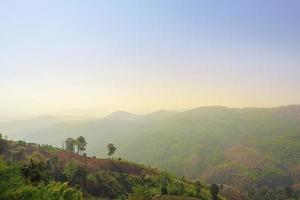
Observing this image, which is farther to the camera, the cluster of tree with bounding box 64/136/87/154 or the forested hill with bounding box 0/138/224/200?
the cluster of tree with bounding box 64/136/87/154

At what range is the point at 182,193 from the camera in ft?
352

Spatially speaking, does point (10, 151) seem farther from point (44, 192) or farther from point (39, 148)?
point (44, 192)

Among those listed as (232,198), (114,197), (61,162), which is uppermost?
(61,162)

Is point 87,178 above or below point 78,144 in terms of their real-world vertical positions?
below

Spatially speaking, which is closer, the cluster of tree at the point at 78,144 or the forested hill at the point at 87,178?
the forested hill at the point at 87,178

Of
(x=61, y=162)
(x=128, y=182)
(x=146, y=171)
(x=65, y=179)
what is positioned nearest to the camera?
(x=65, y=179)

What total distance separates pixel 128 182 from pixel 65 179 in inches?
941

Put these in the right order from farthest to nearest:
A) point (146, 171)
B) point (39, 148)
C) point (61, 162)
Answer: point (146, 171), point (39, 148), point (61, 162)

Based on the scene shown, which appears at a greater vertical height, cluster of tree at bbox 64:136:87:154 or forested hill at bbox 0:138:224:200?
cluster of tree at bbox 64:136:87:154

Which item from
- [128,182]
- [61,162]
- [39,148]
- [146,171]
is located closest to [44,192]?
[128,182]

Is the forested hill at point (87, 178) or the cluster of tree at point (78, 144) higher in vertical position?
the cluster of tree at point (78, 144)

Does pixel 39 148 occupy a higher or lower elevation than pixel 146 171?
higher

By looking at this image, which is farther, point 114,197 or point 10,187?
point 114,197

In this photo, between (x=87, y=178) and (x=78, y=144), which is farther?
(x=78, y=144)
